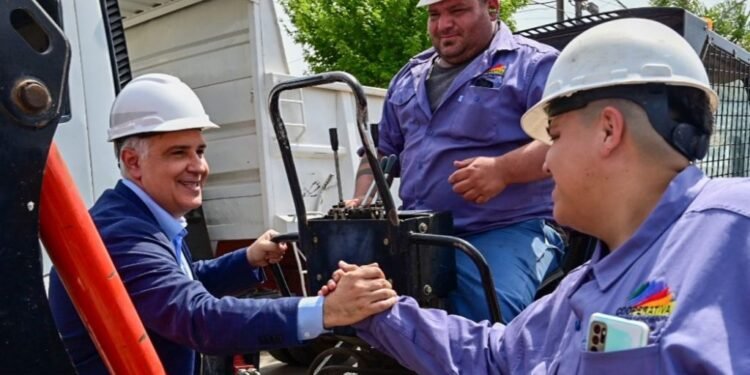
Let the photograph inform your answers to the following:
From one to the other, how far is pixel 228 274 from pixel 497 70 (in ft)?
4.22

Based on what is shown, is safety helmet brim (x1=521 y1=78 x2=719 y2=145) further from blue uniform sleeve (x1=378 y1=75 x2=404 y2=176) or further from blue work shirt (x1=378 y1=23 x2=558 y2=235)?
blue uniform sleeve (x1=378 y1=75 x2=404 y2=176)

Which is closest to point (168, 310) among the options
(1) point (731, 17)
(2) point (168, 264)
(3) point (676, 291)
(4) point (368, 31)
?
Result: (2) point (168, 264)

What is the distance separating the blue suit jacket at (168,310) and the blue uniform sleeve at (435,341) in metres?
0.26

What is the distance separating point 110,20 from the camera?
9.32 feet

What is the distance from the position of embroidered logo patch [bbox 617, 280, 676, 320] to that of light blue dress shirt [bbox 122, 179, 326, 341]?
865 millimetres

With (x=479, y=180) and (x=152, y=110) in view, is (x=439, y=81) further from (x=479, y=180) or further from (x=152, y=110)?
(x=152, y=110)

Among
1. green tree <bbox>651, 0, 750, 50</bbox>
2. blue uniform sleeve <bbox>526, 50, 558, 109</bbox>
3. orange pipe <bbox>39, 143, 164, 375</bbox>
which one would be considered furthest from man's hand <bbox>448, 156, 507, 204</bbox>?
green tree <bbox>651, 0, 750, 50</bbox>

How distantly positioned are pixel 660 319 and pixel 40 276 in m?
1.03

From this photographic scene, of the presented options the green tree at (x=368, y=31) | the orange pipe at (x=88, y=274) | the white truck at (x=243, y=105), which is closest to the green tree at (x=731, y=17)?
the green tree at (x=368, y=31)

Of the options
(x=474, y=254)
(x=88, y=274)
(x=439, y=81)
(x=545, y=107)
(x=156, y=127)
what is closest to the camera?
(x=88, y=274)

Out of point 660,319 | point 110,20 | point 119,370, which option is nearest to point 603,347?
point 660,319

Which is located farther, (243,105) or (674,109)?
(243,105)

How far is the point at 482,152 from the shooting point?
2604 mm

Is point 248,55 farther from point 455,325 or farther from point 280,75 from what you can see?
point 455,325
